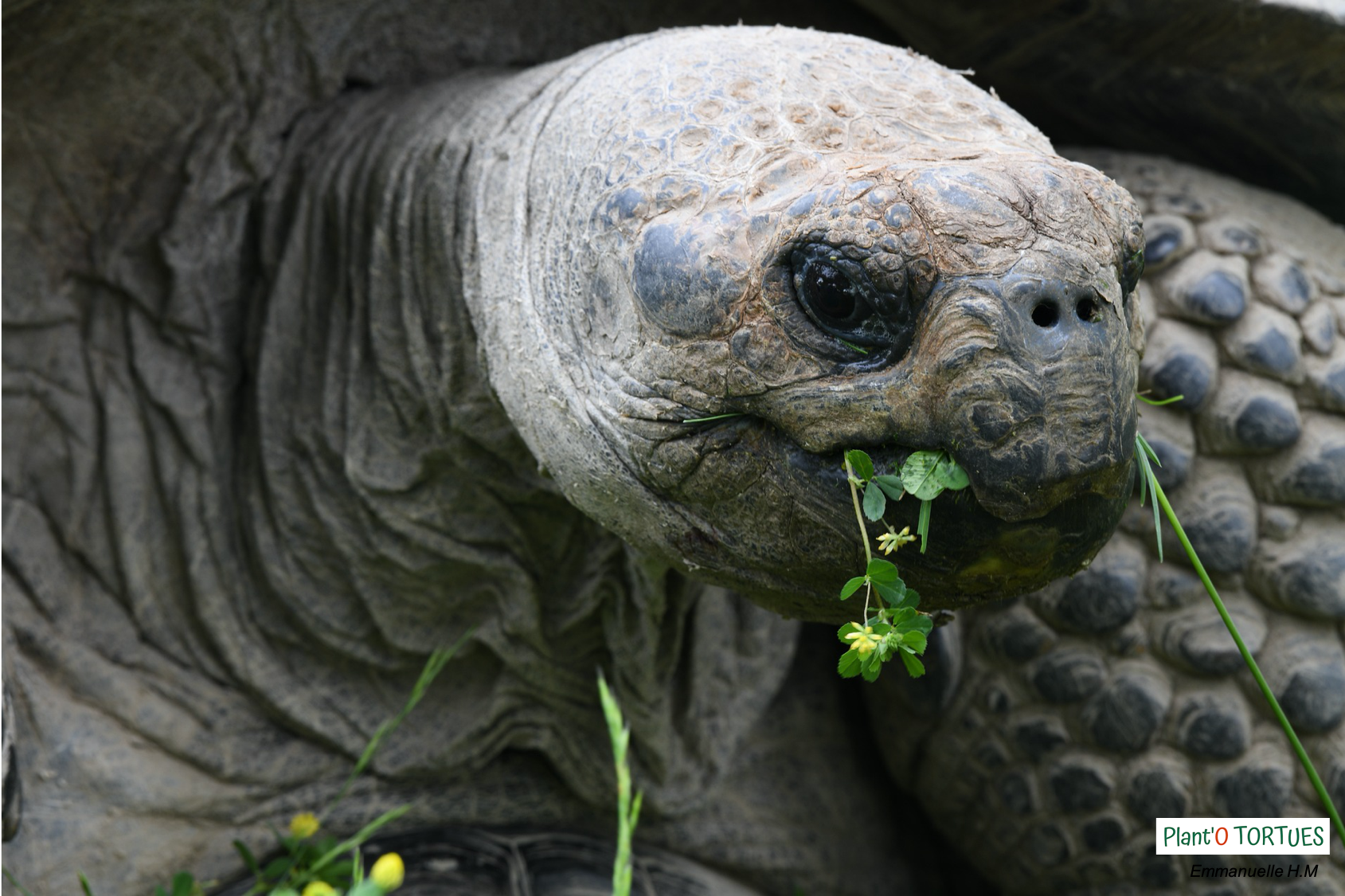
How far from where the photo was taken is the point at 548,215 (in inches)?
54.2

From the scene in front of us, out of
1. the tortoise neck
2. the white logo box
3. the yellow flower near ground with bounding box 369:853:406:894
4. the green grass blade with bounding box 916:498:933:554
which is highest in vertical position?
the green grass blade with bounding box 916:498:933:554

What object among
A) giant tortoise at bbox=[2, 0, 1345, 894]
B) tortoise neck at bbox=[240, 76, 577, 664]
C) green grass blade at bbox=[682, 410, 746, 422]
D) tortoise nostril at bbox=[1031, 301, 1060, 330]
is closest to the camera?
tortoise nostril at bbox=[1031, 301, 1060, 330]

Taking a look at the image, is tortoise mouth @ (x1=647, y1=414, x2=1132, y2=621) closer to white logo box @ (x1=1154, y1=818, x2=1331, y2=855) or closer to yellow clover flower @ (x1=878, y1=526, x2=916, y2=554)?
yellow clover flower @ (x1=878, y1=526, x2=916, y2=554)

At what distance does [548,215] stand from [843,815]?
1.47m

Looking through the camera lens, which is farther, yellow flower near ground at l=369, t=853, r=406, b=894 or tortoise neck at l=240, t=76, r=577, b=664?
tortoise neck at l=240, t=76, r=577, b=664

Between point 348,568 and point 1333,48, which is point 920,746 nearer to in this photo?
point 348,568

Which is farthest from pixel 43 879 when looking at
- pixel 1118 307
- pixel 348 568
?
pixel 1118 307

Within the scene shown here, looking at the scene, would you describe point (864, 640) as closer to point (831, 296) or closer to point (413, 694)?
point (831, 296)

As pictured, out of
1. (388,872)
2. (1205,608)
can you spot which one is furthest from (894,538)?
(1205,608)

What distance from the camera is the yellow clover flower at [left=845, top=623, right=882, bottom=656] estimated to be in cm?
109

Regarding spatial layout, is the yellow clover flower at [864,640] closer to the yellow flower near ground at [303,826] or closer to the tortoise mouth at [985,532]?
the tortoise mouth at [985,532]

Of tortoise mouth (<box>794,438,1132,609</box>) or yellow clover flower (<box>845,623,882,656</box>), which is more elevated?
tortoise mouth (<box>794,438,1132,609</box>)

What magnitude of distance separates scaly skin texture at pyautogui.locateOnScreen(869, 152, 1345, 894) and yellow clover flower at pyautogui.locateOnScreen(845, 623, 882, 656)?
0.98 meters

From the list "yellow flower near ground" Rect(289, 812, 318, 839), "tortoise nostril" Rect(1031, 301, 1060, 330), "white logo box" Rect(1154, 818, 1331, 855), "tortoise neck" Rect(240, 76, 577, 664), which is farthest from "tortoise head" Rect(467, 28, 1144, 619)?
"white logo box" Rect(1154, 818, 1331, 855)
